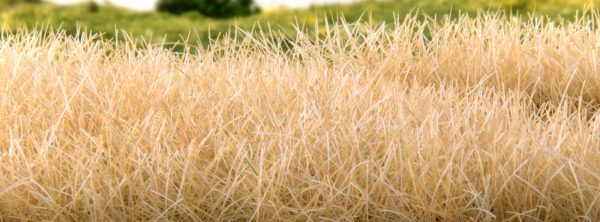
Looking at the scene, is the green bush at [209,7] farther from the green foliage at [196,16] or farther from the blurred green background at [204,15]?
the green foliage at [196,16]

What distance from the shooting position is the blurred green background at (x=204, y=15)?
6.38 metres

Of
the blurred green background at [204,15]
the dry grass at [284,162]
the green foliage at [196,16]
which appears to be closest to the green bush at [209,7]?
the blurred green background at [204,15]

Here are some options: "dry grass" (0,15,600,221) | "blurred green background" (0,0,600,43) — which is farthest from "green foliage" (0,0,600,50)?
"dry grass" (0,15,600,221)

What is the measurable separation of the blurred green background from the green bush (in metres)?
0.06

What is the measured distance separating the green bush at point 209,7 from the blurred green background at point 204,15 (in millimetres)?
55

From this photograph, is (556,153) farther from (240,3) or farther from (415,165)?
(240,3)

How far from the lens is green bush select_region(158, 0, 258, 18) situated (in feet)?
26.1

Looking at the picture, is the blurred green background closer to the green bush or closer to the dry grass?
the green bush

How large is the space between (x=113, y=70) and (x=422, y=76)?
1260mm

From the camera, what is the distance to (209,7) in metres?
8.01

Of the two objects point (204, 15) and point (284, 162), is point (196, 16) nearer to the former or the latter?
point (204, 15)

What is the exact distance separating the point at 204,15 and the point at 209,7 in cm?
10

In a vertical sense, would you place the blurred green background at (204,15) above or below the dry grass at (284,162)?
below

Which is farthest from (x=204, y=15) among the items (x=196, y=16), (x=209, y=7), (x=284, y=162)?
(x=284, y=162)
